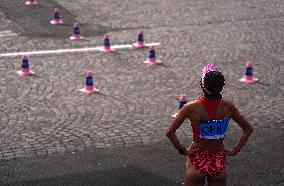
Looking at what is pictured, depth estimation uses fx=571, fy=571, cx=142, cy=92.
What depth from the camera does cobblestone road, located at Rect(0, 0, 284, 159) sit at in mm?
10812

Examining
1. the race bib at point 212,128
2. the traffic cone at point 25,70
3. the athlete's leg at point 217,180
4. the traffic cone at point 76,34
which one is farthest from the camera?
the traffic cone at point 76,34

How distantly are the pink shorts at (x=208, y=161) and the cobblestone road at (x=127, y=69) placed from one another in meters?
3.52

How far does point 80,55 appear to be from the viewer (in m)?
15.1

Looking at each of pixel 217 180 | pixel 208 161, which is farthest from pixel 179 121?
pixel 217 180

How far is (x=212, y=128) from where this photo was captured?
6.75m

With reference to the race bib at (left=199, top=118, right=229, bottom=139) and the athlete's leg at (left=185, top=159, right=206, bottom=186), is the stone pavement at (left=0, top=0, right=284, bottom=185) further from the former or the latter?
the race bib at (left=199, top=118, right=229, bottom=139)

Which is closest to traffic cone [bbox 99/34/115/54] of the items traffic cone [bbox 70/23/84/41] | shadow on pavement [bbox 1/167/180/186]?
traffic cone [bbox 70/23/84/41]

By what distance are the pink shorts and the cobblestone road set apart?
11.5 feet

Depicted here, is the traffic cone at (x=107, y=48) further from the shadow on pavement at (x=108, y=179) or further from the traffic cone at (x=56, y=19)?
the shadow on pavement at (x=108, y=179)

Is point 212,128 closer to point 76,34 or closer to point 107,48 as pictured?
point 107,48

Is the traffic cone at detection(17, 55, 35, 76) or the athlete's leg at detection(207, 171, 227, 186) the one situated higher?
the traffic cone at detection(17, 55, 35, 76)

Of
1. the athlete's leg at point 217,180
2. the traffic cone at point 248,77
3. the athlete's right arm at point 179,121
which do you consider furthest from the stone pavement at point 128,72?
the athlete's right arm at point 179,121

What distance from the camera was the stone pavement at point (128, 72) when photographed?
1059cm

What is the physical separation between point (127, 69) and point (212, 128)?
7.52 meters
